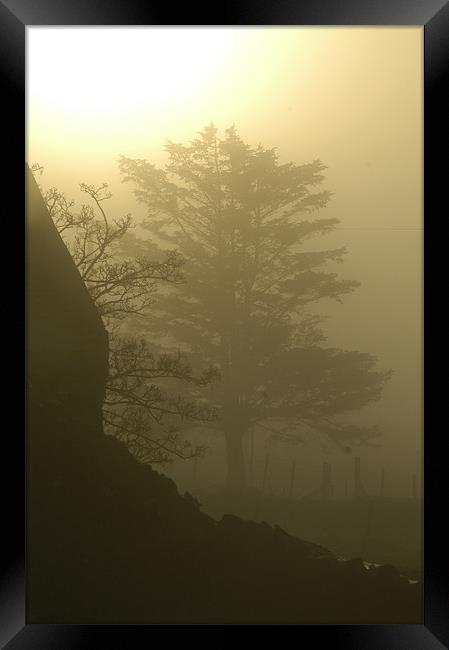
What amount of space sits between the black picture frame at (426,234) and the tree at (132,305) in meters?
0.33

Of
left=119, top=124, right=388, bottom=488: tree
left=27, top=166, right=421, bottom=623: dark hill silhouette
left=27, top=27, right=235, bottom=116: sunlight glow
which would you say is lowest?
left=27, top=166, right=421, bottom=623: dark hill silhouette

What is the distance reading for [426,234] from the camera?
3236mm

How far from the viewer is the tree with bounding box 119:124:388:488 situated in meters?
3.21

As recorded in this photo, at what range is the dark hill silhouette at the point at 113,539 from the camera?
320 cm

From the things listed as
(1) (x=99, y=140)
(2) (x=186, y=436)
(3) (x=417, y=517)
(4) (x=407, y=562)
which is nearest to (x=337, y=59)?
(1) (x=99, y=140)

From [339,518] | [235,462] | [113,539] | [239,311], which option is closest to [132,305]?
[239,311]

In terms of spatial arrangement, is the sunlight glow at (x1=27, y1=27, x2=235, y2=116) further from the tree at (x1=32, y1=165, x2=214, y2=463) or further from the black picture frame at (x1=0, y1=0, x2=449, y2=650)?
the tree at (x1=32, y1=165, x2=214, y2=463)

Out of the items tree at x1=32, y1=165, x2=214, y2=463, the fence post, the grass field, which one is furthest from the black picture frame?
the fence post

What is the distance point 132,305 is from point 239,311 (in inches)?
22.4

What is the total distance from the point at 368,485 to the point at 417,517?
1.05 feet

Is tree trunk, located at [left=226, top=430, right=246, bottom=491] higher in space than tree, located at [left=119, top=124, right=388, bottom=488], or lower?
lower

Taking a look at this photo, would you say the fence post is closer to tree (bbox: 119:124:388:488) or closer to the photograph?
the photograph

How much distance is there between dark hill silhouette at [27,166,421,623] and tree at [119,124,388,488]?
16.0 inches

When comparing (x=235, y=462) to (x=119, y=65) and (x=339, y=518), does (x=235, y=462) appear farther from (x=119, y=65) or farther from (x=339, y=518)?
(x=119, y=65)
